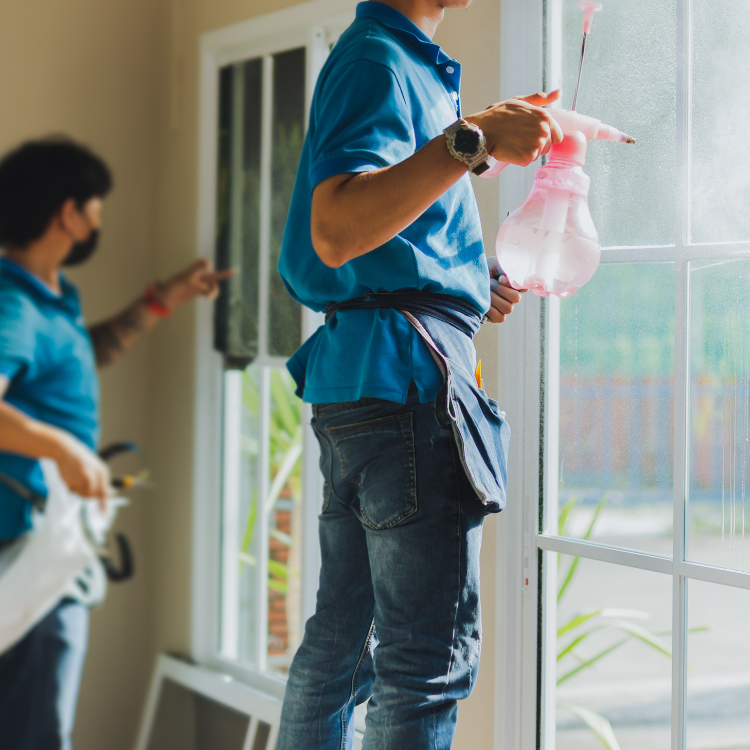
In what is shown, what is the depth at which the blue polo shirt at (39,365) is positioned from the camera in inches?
31.3

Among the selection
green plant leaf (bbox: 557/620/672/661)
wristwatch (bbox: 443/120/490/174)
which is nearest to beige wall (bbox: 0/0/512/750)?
wristwatch (bbox: 443/120/490/174)

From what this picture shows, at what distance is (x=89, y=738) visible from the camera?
973mm

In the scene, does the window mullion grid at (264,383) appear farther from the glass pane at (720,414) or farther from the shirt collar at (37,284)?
the glass pane at (720,414)

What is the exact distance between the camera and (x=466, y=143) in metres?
0.75

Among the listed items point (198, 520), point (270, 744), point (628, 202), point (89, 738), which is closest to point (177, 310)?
point (198, 520)

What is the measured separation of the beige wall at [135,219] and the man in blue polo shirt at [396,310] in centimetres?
16

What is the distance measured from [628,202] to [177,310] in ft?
2.10

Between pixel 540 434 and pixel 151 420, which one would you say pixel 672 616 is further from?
pixel 151 420

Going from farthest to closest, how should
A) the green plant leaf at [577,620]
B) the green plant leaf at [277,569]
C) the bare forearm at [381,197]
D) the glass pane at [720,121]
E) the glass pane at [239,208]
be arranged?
the green plant leaf at [277,569] → the green plant leaf at [577,620] → the glass pane at [239,208] → the glass pane at [720,121] → the bare forearm at [381,197]

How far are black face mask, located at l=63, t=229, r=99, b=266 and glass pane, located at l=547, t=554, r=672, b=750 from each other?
0.79 metres

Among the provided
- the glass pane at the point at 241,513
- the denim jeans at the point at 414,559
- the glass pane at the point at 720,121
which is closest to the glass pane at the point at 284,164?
the glass pane at the point at 241,513

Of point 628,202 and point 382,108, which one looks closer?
point 382,108

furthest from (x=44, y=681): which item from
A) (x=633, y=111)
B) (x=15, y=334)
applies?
(x=633, y=111)

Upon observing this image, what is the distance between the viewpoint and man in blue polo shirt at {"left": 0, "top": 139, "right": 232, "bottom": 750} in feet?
2.65
